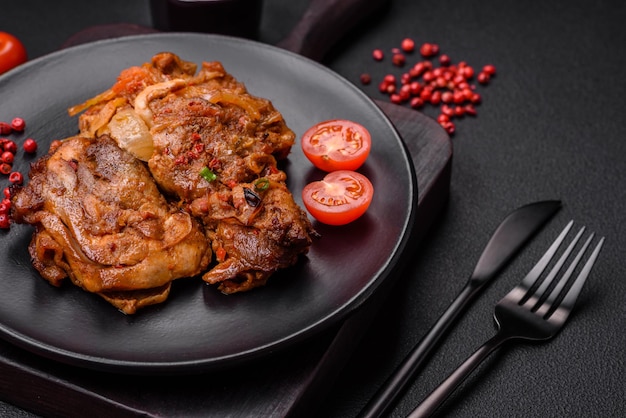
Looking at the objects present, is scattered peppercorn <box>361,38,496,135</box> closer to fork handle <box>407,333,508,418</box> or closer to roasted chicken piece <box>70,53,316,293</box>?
roasted chicken piece <box>70,53,316,293</box>

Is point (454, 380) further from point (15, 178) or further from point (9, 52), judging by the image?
point (9, 52)

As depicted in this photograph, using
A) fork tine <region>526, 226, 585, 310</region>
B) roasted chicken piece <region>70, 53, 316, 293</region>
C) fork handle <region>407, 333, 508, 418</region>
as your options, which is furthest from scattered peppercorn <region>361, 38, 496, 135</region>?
fork handle <region>407, 333, 508, 418</region>

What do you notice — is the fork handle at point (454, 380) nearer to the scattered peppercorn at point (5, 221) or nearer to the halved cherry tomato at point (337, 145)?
the halved cherry tomato at point (337, 145)

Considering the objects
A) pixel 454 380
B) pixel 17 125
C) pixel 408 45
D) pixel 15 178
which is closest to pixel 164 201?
pixel 15 178

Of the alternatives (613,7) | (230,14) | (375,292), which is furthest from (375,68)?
(375,292)

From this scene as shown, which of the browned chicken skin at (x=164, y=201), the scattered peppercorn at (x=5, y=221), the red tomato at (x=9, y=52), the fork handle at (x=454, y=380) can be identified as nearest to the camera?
the browned chicken skin at (x=164, y=201)

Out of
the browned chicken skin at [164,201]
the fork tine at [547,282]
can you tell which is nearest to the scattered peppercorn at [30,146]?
the browned chicken skin at [164,201]
